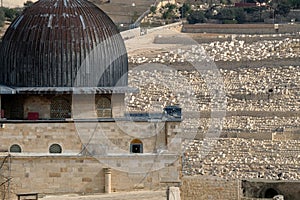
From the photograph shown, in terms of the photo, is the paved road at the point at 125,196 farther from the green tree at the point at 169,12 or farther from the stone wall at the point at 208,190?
the green tree at the point at 169,12

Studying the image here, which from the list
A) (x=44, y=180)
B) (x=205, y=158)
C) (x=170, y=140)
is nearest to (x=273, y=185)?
(x=170, y=140)

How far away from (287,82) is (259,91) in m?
2.50

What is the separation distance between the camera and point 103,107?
835 inches

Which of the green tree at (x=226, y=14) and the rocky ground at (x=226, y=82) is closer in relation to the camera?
the rocky ground at (x=226, y=82)

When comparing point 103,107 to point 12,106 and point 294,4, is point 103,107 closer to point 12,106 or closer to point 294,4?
point 12,106

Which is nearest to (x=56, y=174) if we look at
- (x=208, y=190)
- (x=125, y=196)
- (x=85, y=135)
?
(x=85, y=135)

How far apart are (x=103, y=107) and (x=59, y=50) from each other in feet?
3.44

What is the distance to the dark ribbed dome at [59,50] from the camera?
68.2 ft

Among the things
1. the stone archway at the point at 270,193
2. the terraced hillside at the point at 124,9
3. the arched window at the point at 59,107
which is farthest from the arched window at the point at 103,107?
the terraced hillside at the point at 124,9

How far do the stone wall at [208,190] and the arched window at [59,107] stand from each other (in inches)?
76.5

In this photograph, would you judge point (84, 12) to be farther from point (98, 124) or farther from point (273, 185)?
point (273, 185)

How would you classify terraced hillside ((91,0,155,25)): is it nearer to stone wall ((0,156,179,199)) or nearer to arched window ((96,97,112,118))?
arched window ((96,97,112,118))

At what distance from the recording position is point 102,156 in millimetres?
20047

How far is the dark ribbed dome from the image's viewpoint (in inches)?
819
